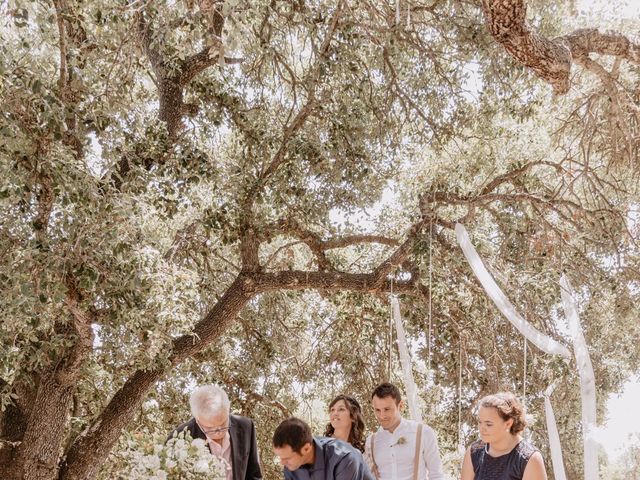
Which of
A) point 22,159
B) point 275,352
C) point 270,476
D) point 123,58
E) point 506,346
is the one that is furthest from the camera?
point 270,476

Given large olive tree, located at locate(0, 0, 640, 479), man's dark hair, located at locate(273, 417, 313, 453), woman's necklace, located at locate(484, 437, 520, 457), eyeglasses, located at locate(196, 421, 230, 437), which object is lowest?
man's dark hair, located at locate(273, 417, 313, 453)

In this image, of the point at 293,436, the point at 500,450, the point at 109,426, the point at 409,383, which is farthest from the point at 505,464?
→ the point at 109,426

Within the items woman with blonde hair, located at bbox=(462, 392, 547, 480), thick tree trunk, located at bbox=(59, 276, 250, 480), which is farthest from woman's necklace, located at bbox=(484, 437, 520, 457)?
thick tree trunk, located at bbox=(59, 276, 250, 480)

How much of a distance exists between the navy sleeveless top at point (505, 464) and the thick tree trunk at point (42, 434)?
4182mm

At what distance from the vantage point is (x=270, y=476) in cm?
959

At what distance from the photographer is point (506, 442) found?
3.62m

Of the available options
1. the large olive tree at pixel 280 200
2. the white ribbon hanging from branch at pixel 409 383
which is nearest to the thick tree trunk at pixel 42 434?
the large olive tree at pixel 280 200

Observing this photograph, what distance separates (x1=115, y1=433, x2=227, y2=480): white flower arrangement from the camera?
2855mm

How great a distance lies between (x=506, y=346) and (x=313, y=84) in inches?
125

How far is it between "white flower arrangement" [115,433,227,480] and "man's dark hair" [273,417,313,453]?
10.8 inches

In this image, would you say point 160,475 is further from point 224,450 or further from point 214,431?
point 224,450

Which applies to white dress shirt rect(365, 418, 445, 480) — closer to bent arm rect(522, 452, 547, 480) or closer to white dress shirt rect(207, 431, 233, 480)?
bent arm rect(522, 452, 547, 480)

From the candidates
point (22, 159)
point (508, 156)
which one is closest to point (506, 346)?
point (508, 156)

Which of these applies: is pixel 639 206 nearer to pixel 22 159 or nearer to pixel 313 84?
pixel 313 84
